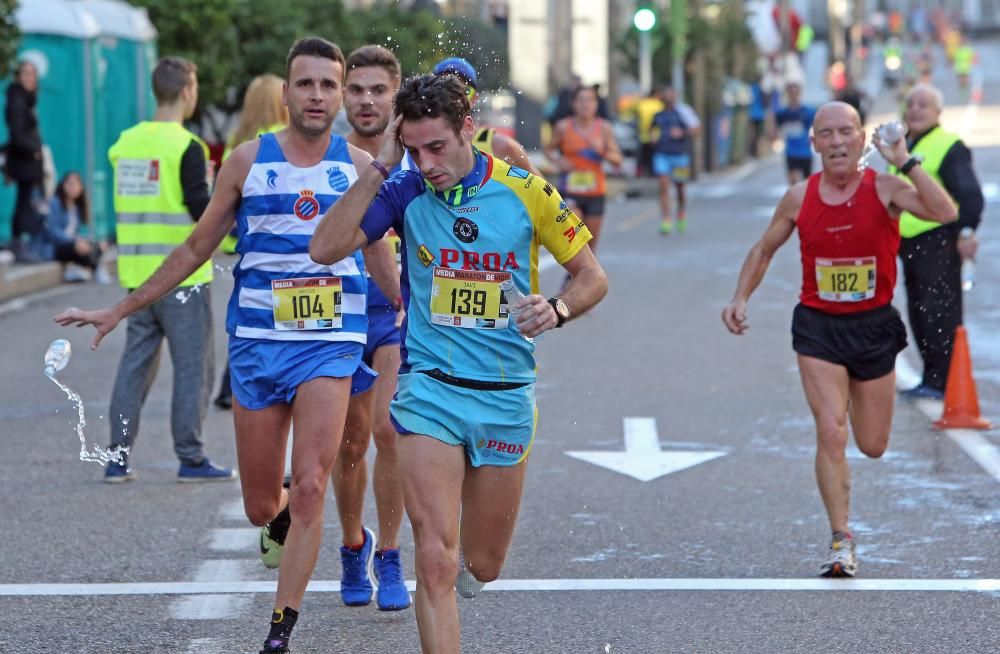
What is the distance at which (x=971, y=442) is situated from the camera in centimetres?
1005

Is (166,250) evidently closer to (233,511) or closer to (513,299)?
(233,511)

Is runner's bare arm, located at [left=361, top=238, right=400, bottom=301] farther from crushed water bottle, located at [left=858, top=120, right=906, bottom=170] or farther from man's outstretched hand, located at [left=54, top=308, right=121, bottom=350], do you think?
crushed water bottle, located at [left=858, top=120, right=906, bottom=170]

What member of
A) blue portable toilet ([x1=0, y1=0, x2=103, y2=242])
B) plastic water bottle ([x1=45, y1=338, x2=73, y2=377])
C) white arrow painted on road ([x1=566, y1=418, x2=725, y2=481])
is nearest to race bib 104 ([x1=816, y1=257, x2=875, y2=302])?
white arrow painted on road ([x1=566, y1=418, x2=725, y2=481])

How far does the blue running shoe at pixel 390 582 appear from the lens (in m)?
6.57

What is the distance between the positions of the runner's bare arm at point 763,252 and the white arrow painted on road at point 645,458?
1673 millimetres

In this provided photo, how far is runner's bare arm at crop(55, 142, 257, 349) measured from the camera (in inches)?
246

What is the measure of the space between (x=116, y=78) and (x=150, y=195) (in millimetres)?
13973

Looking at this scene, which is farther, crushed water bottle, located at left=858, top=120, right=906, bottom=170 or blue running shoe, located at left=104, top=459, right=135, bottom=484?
blue running shoe, located at left=104, top=459, right=135, bottom=484

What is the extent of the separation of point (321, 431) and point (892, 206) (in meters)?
2.76

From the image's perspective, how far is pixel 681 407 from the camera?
37.0 feet

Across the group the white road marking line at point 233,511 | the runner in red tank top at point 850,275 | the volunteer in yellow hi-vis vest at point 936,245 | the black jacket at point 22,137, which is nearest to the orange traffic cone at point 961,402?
the volunteer in yellow hi-vis vest at point 936,245

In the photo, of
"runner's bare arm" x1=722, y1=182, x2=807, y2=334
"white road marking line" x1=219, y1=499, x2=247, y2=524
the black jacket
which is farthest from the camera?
the black jacket

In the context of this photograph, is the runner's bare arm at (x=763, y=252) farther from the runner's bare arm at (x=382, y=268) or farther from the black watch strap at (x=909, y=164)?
the runner's bare arm at (x=382, y=268)

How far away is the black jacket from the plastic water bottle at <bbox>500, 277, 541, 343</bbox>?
14534 millimetres
